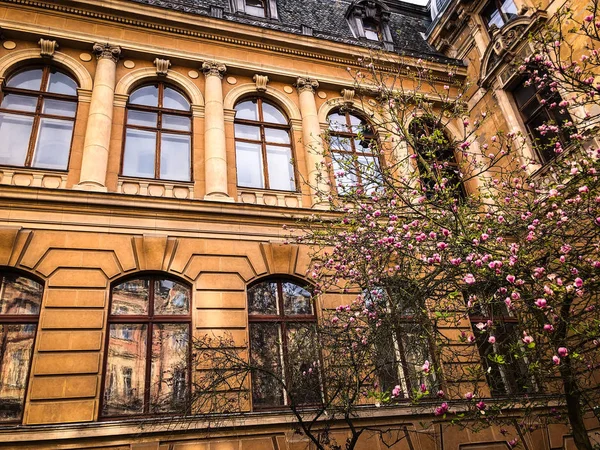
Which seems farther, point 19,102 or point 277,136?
point 277,136

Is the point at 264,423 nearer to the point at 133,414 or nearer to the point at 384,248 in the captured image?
the point at 133,414

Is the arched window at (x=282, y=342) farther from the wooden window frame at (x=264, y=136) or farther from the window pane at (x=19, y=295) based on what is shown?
the window pane at (x=19, y=295)

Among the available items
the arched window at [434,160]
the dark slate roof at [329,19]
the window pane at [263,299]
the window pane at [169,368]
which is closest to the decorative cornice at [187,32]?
the dark slate roof at [329,19]

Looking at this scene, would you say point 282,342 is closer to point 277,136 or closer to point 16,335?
point 16,335

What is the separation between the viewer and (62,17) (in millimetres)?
13500

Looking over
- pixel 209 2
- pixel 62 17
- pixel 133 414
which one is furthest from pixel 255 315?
pixel 209 2

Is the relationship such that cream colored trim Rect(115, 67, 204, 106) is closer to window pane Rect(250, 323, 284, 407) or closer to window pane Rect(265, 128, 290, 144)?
window pane Rect(265, 128, 290, 144)

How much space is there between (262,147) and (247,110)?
1495 millimetres

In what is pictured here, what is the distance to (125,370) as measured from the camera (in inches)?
384

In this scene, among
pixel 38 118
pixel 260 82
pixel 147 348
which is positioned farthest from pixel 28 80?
pixel 147 348

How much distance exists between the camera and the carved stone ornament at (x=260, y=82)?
1487cm

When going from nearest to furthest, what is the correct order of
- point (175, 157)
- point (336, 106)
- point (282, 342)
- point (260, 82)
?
point (282, 342) < point (175, 157) < point (260, 82) < point (336, 106)

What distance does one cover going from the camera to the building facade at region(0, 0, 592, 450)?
9.34m

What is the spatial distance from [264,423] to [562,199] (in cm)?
698
